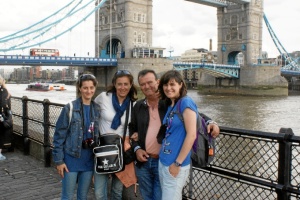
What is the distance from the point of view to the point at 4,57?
30.5 metres

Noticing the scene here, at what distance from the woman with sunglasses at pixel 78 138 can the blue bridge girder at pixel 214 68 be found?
3732cm

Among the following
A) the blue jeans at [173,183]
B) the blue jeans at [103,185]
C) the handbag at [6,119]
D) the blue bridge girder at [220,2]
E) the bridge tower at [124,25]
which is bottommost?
the blue jeans at [103,185]

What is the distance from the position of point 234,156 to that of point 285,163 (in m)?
2.25

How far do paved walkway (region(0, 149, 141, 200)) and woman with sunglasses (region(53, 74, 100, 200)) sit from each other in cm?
67

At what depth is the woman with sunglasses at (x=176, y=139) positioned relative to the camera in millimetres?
2267

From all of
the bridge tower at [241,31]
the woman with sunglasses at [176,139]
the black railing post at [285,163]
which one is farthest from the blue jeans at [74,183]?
the bridge tower at [241,31]

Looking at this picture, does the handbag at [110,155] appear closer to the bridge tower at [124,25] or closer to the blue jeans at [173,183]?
the blue jeans at [173,183]

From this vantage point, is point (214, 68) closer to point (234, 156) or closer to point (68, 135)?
point (234, 156)

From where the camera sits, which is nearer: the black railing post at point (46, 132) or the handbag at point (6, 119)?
the black railing post at point (46, 132)

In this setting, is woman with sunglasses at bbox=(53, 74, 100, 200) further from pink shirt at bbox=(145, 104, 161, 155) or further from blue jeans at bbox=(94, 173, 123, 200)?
pink shirt at bbox=(145, 104, 161, 155)

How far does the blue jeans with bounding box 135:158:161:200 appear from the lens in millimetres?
2678

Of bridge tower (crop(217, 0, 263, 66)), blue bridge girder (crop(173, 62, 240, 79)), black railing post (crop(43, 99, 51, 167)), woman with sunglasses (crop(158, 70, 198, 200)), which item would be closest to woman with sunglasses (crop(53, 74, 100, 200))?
woman with sunglasses (crop(158, 70, 198, 200))

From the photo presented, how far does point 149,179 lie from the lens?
272 centimetres

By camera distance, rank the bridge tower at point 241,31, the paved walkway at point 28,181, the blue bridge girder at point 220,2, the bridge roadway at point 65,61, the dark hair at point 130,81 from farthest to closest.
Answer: the bridge tower at point 241,31 → the blue bridge girder at point 220,2 → the bridge roadway at point 65,61 → the paved walkway at point 28,181 → the dark hair at point 130,81
